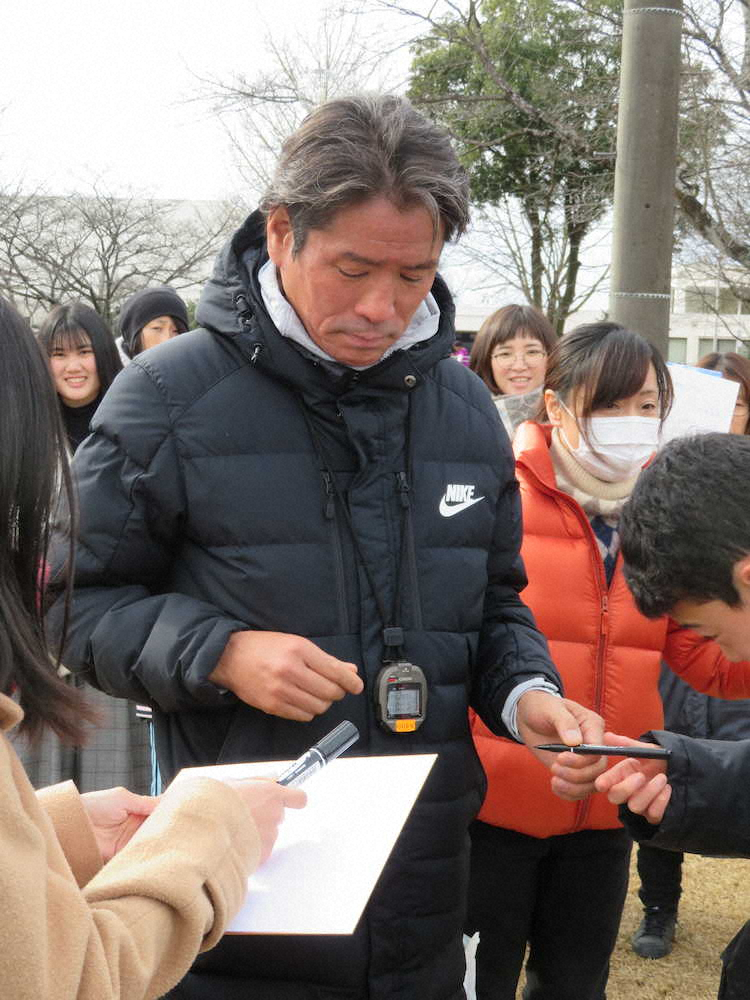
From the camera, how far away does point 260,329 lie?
1707 millimetres

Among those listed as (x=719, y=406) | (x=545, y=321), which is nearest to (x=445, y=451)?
(x=719, y=406)

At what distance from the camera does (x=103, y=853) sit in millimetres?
1442

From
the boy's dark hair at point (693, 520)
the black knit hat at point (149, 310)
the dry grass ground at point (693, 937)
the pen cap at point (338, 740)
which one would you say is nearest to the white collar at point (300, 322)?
the boy's dark hair at point (693, 520)

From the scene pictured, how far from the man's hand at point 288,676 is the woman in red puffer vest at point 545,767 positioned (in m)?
1.08

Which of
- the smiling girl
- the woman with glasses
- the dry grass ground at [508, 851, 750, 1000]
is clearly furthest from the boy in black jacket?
the smiling girl

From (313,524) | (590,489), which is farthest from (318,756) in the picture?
(590,489)

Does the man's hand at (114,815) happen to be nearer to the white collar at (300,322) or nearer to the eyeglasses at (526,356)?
the white collar at (300,322)

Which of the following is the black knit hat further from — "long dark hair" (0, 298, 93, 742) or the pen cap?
"long dark hair" (0, 298, 93, 742)

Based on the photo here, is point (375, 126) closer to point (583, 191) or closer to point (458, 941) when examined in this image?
point (458, 941)

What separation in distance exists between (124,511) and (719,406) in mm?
2640

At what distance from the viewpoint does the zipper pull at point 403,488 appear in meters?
1.74

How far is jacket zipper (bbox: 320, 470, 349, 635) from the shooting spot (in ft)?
5.55

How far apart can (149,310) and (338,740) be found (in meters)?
3.71

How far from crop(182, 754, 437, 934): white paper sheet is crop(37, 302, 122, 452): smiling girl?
9.85 feet
